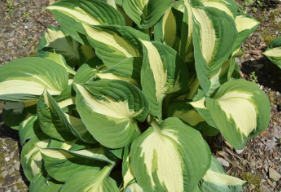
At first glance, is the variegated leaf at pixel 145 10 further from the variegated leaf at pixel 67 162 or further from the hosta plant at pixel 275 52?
the hosta plant at pixel 275 52

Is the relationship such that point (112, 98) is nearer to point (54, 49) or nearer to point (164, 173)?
point (164, 173)

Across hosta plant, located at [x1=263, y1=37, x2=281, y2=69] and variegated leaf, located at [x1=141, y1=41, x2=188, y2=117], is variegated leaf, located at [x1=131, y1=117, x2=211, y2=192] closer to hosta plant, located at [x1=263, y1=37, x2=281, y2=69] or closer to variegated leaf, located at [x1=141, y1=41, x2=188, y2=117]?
variegated leaf, located at [x1=141, y1=41, x2=188, y2=117]

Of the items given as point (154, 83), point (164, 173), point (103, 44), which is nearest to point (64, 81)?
point (103, 44)

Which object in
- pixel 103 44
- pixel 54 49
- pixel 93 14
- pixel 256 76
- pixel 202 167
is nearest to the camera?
pixel 202 167

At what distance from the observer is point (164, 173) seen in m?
1.26

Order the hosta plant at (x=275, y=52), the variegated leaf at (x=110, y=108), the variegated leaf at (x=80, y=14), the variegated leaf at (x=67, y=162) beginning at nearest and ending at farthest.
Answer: the variegated leaf at (x=110, y=108)
the variegated leaf at (x=67, y=162)
the variegated leaf at (x=80, y=14)
the hosta plant at (x=275, y=52)

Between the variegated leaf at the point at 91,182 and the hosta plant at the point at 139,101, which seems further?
the variegated leaf at the point at 91,182

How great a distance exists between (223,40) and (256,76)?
104 cm

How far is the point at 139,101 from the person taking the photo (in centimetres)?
130

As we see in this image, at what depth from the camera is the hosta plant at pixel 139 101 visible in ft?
4.08

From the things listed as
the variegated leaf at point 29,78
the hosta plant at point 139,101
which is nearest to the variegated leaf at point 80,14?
the hosta plant at point 139,101

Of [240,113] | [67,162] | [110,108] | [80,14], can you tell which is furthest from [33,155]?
[240,113]

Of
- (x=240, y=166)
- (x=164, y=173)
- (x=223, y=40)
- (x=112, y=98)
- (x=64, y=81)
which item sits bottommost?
(x=240, y=166)

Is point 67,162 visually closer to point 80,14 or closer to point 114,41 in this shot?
point 114,41
